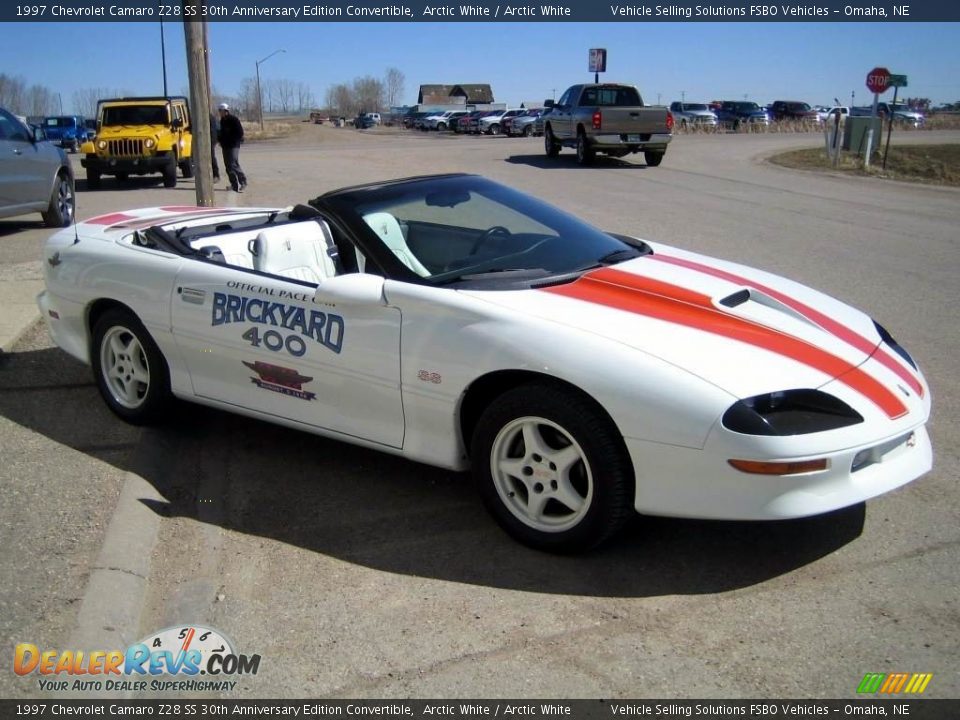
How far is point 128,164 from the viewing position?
60.7 feet

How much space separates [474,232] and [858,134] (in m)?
24.5

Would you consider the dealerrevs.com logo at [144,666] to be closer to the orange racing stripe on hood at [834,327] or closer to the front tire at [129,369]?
the front tire at [129,369]

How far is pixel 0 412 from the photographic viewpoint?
5125mm

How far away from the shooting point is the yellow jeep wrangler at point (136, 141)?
60.6 feet

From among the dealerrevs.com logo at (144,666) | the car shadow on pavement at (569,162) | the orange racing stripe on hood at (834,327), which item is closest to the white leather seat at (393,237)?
the orange racing stripe on hood at (834,327)

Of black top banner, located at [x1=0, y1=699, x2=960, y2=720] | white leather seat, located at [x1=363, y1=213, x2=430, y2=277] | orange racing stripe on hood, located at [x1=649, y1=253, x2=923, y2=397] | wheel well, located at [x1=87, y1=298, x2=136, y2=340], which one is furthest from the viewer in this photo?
wheel well, located at [x1=87, y1=298, x2=136, y2=340]

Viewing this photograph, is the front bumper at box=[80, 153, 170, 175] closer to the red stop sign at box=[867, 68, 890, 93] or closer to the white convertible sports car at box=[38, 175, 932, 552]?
the white convertible sports car at box=[38, 175, 932, 552]

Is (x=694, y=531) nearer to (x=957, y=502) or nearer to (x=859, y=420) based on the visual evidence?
(x=859, y=420)

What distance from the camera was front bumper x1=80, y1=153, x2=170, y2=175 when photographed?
18438 mm

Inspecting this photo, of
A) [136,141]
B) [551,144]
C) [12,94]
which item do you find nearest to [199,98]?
[136,141]

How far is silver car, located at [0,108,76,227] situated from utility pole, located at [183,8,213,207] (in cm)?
273

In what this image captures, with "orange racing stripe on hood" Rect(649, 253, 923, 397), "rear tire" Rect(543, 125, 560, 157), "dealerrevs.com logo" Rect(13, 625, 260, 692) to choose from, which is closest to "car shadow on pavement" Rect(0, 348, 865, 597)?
"orange racing stripe on hood" Rect(649, 253, 923, 397)

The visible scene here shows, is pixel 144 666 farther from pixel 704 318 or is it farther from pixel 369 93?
pixel 369 93

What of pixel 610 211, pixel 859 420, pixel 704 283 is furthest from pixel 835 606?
pixel 610 211
